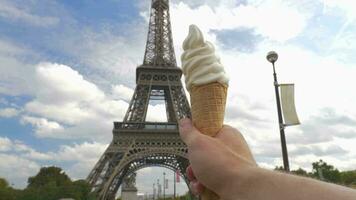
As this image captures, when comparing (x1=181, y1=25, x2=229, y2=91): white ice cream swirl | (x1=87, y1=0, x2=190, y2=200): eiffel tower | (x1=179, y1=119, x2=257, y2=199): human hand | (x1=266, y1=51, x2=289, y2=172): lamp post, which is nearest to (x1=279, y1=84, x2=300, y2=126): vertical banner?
(x1=266, y1=51, x2=289, y2=172): lamp post

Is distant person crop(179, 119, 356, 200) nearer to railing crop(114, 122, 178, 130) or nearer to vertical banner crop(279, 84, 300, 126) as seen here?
vertical banner crop(279, 84, 300, 126)

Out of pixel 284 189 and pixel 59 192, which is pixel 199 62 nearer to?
pixel 284 189

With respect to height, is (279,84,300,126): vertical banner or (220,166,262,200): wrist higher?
(279,84,300,126): vertical banner

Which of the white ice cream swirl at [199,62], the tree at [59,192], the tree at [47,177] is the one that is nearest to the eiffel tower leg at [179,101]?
the tree at [59,192]

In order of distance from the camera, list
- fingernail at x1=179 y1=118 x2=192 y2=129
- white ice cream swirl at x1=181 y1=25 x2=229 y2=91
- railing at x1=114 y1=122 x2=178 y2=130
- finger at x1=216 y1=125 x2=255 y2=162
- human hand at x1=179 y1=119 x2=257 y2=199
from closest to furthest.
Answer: human hand at x1=179 y1=119 x2=257 y2=199 < finger at x1=216 y1=125 x2=255 y2=162 < fingernail at x1=179 y1=118 x2=192 y2=129 < white ice cream swirl at x1=181 y1=25 x2=229 y2=91 < railing at x1=114 y1=122 x2=178 y2=130

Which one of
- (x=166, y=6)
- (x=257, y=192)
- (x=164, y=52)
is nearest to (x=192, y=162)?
(x=257, y=192)

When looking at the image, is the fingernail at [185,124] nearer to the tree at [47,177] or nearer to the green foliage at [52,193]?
the green foliage at [52,193]

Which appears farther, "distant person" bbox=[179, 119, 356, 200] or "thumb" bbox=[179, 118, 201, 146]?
"thumb" bbox=[179, 118, 201, 146]

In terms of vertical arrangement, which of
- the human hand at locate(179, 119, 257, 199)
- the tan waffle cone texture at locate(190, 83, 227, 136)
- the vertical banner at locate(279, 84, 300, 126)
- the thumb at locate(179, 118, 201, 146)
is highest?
the vertical banner at locate(279, 84, 300, 126)
